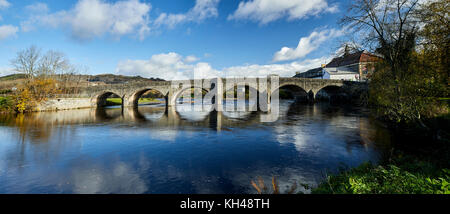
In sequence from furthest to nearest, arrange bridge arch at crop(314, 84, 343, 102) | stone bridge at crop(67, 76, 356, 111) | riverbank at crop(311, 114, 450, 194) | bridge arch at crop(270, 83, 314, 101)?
A: bridge arch at crop(314, 84, 343, 102)
bridge arch at crop(270, 83, 314, 101)
stone bridge at crop(67, 76, 356, 111)
riverbank at crop(311, 114, 450, 194)

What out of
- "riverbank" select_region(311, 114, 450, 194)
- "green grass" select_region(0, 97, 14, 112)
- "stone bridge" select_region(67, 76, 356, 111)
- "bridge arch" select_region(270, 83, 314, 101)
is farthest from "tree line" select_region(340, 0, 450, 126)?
"green grass" select_region(0, 97, 14, 112)

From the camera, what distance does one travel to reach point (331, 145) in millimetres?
10117

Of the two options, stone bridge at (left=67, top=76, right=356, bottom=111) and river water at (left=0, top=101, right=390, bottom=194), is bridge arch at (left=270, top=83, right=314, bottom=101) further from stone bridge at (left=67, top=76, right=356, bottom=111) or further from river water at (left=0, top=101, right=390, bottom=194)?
river water at (left=0, top=101, right=390, bottom=194)

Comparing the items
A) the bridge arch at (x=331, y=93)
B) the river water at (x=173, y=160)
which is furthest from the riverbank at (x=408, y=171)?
the bridge arch at (x=331, y=93)

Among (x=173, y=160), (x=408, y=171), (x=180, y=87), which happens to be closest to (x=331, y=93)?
(x=180, y=87)

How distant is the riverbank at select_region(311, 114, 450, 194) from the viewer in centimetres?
373

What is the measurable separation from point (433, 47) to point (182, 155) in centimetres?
1023

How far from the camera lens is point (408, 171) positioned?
5582mm

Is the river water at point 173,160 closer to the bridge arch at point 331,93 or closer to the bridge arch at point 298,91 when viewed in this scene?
the bridge arch at point 298,91

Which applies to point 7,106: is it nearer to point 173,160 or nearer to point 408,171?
point 173,160

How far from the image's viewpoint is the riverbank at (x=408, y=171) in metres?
3.73

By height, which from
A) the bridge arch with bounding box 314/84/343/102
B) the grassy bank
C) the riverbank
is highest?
the bridge arch with bounding box 314/84/343/102
